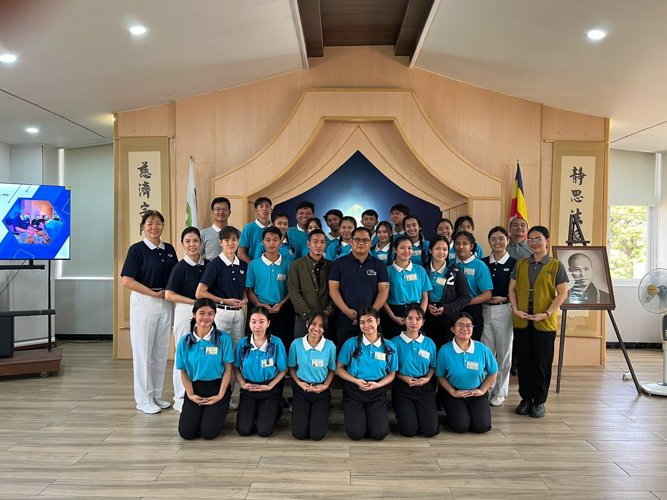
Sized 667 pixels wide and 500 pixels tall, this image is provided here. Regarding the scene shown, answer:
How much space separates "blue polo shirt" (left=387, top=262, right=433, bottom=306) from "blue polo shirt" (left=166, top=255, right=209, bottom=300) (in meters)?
1.52

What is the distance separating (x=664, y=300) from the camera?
16.5 ft

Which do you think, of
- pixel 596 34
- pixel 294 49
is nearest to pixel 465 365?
pixel 596 34

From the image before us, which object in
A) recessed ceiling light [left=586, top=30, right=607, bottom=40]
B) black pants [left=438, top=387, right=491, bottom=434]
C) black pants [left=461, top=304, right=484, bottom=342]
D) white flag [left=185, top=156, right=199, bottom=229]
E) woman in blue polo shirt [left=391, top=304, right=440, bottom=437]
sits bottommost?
black pants [left=438, top=387, right=491, bottom=434]

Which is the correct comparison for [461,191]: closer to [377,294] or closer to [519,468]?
[377,294]

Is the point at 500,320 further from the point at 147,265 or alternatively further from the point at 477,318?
the point at 147,265

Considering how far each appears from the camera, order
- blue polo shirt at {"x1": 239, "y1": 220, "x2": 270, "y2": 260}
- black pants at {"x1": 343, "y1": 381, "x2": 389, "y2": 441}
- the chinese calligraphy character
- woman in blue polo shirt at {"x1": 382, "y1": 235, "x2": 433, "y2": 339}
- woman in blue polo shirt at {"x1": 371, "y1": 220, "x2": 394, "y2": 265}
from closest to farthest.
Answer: black pants at {"x1": 343, "y1": 381, "x2": 389, "y2": 441} < woman in blue polo shirt at {"x1": 382, "y1": 235, "x2": 433, "y2": 339} < woman in blue polo shirt at {"x1": 371, "y1": 220, "x2": 394, "y2": 265} < blue polo shirt at {"x1": 239, "y1": 220, "x2": 270, "y2": 260} < the chinese calligraphy character

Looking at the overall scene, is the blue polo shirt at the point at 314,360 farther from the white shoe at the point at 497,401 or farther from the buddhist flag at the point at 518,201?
the buddhist flag at the point at 518,201

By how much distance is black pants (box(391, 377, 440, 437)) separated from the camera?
3.68 m

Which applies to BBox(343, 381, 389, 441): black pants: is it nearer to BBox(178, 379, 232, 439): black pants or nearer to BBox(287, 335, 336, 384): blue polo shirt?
BBox(287, 335, 336, 384): blue polo shirt

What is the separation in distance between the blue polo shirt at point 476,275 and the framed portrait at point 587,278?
1090mm

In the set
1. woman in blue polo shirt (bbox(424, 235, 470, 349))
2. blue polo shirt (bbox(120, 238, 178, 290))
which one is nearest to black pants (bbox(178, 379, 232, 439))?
blue polo shirt (bbox(120, 238, 178, 290))

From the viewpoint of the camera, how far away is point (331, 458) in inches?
130

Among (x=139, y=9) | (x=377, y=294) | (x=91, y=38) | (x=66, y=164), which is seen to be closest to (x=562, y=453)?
(x=377, y=294)

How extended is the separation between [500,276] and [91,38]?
3.85m
